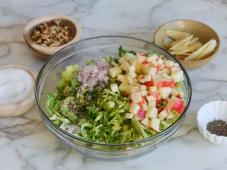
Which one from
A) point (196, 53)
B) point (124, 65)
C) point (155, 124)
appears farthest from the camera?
point (196, 53)

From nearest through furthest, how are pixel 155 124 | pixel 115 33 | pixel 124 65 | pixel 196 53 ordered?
pixel 155 124
pixel 124 65
pixel 196 53
pixel 115 33

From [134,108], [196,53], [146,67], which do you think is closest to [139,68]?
[146,67]

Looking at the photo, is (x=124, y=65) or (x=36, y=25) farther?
(x=36, y=25)

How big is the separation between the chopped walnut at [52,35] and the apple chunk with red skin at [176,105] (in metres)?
0.39

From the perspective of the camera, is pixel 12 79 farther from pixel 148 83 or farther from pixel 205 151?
pixel 205 151

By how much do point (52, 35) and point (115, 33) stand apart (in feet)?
0.71

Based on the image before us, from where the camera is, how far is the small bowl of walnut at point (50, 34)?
4.20ft

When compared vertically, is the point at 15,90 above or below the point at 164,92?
below

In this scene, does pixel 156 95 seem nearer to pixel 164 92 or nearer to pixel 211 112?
pixel 164 92

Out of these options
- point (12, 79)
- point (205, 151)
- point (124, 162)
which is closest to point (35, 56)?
point (12, 79)

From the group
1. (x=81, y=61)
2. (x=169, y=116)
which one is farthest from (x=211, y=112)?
(x=81, y=61)

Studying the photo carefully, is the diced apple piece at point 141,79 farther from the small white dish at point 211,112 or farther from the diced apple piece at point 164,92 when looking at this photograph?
the small white dish at point 211,112

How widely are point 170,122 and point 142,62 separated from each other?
0.17 m

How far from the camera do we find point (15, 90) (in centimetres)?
121
